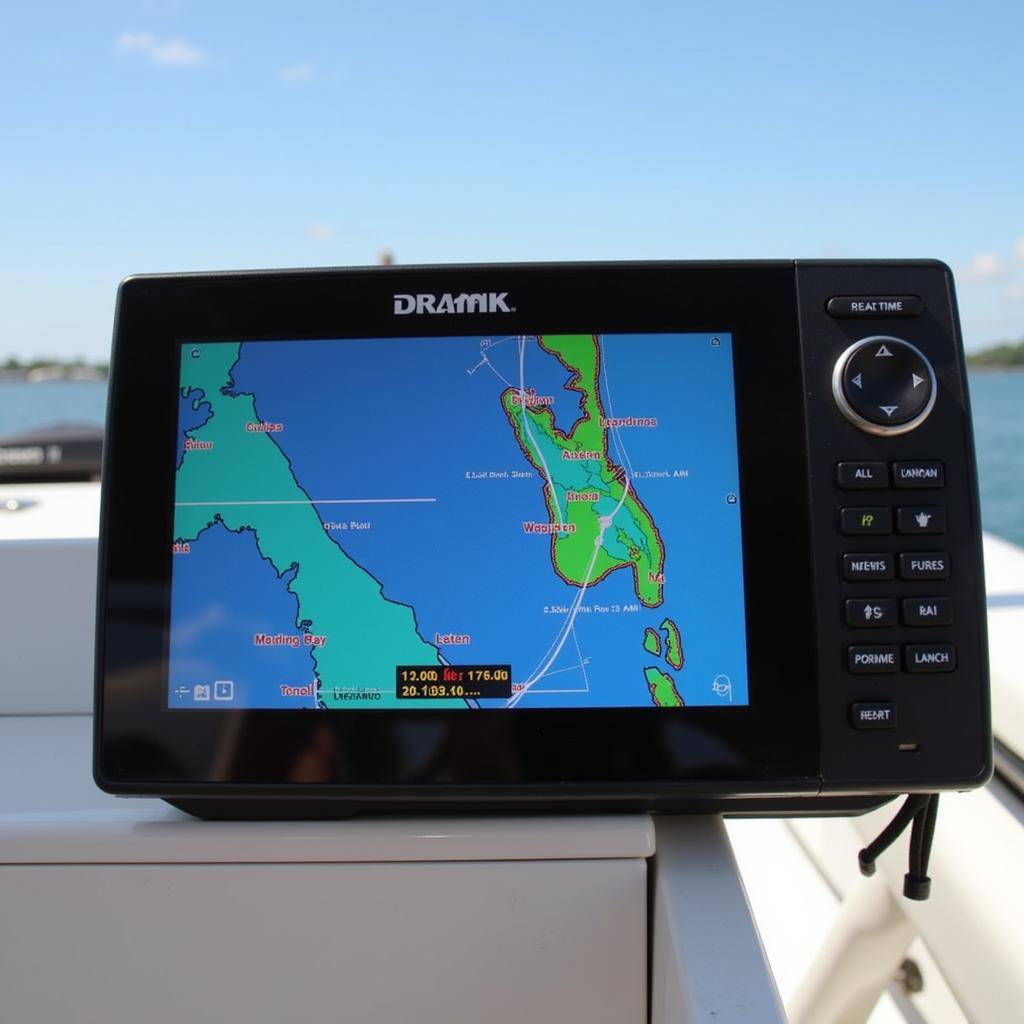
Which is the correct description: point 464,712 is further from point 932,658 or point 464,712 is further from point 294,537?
point 932,658

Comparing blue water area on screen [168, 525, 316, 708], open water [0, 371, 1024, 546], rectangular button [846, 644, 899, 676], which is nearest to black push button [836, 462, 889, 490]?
rectangular button [846, 644, 899, 676]

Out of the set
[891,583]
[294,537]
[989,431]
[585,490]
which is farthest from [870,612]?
[989,431]

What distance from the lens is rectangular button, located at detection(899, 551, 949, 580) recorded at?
784 mm

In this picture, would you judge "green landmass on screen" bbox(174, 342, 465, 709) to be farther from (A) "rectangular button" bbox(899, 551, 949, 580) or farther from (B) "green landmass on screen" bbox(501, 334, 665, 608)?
(A) "rectangular button" bbox(899, 551, 949, 580)

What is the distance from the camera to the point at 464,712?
0.79 metres

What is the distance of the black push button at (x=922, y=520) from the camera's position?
0.79m

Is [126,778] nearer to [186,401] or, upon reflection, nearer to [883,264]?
[186,401]

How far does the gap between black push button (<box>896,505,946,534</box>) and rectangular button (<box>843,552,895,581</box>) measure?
0.03 meters

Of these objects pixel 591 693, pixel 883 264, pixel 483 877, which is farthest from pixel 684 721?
pixel 883 264

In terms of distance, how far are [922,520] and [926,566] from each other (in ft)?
0.13

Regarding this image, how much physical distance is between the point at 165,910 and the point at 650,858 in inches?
16.5

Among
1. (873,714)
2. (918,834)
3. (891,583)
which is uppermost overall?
(891,583)

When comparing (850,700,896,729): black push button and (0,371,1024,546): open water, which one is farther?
(0,371,1024,546): open water

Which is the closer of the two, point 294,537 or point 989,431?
point 294,537
